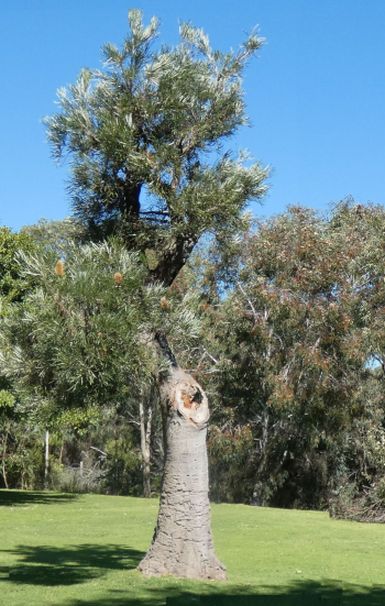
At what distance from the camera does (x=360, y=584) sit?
1256 centimetres

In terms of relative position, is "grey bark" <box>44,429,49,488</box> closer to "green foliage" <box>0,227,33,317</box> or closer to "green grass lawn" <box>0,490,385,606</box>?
"green grass lawn" <box>0,490,385,606</box>

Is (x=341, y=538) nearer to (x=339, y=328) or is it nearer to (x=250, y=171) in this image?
(x=250, y=171)

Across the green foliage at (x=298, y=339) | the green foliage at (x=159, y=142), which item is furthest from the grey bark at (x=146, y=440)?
the green foliage at (x=159, y=142)

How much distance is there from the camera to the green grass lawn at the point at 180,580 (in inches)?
410

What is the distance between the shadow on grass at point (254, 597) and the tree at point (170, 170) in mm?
830

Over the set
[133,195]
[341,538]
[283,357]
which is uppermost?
[283,357]

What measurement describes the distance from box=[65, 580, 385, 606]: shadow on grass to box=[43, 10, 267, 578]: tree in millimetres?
Result: 830

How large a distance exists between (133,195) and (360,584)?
6186mm

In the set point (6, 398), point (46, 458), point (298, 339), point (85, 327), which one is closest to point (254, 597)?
point (85, 327)

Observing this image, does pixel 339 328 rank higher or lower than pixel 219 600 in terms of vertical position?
higher

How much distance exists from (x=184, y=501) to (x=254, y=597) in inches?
64.0

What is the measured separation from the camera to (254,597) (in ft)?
→ 34.0

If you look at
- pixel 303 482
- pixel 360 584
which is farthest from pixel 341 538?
pixel 303 482

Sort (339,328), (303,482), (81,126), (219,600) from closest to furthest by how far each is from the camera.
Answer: (219,600) < (81,126) < (339,328) < (303,482)
